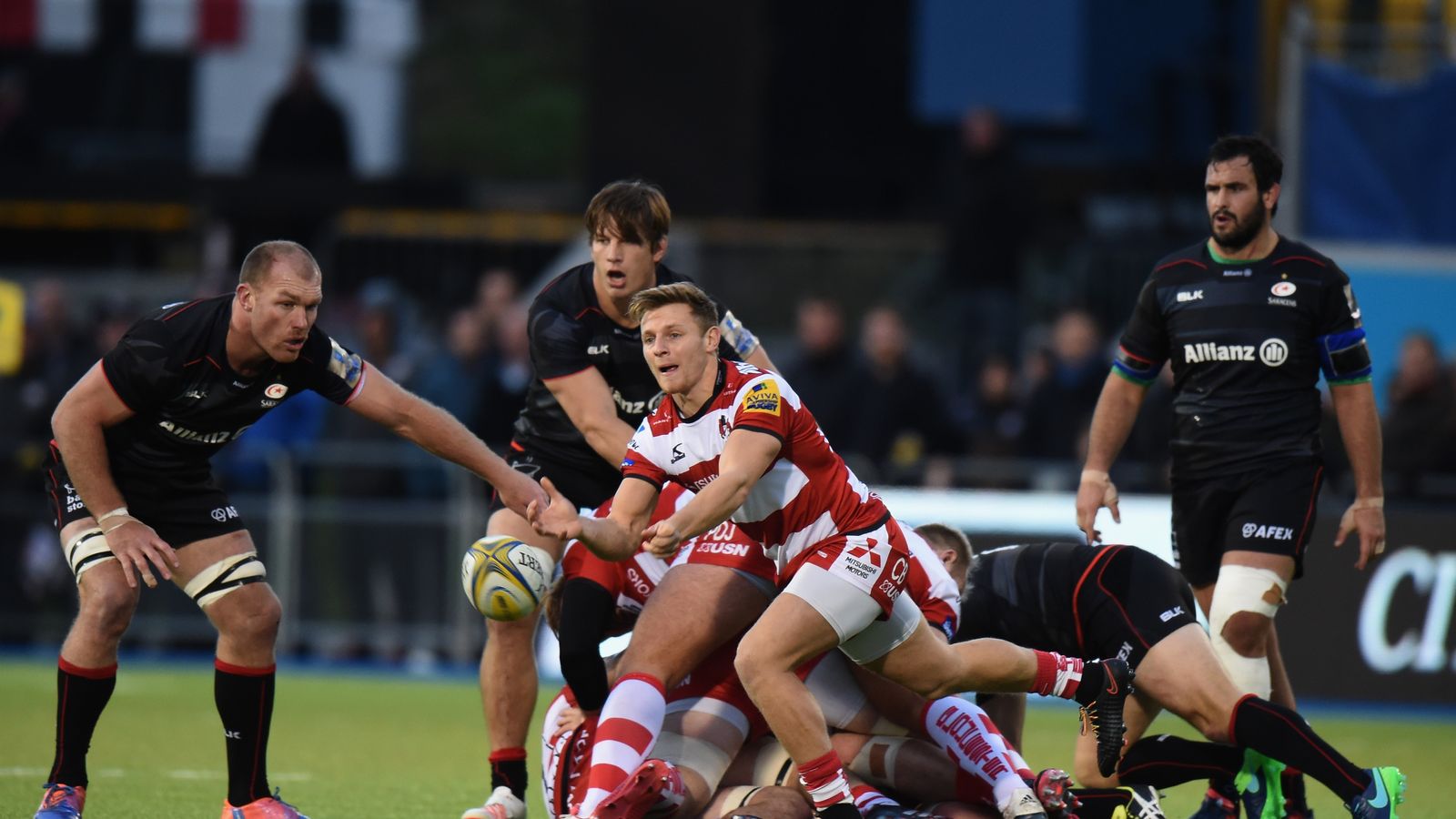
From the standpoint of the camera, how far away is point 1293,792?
7770 mm

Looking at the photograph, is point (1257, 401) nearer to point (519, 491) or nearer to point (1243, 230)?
point (1243, 230)

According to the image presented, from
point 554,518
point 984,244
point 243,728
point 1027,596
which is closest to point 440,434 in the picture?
point 554,518

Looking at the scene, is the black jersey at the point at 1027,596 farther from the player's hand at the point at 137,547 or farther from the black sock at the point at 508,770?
the player's hand at the point at 137,547

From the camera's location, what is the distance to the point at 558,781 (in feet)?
24.1

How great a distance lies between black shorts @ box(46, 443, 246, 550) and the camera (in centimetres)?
738

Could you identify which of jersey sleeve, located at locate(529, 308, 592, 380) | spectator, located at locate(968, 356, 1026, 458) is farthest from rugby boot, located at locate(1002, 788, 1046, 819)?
spectator, located at locate(968, 356, 1026, 458)

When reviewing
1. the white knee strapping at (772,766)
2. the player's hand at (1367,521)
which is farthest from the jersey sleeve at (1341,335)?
the white knee strapping at (772,766)

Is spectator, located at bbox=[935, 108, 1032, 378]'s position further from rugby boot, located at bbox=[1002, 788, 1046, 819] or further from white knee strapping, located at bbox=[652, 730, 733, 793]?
rugby boot, located at bbox=[1002, 788, 1046, 819]

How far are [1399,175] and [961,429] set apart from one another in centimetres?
360

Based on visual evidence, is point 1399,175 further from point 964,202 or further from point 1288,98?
point 964,202

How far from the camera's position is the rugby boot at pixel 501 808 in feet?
24.0

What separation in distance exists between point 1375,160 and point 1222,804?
27.2ft

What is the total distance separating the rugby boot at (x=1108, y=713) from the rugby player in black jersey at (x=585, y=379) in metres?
1.93

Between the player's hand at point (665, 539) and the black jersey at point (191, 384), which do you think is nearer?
the player's hand at point (665, 539)
